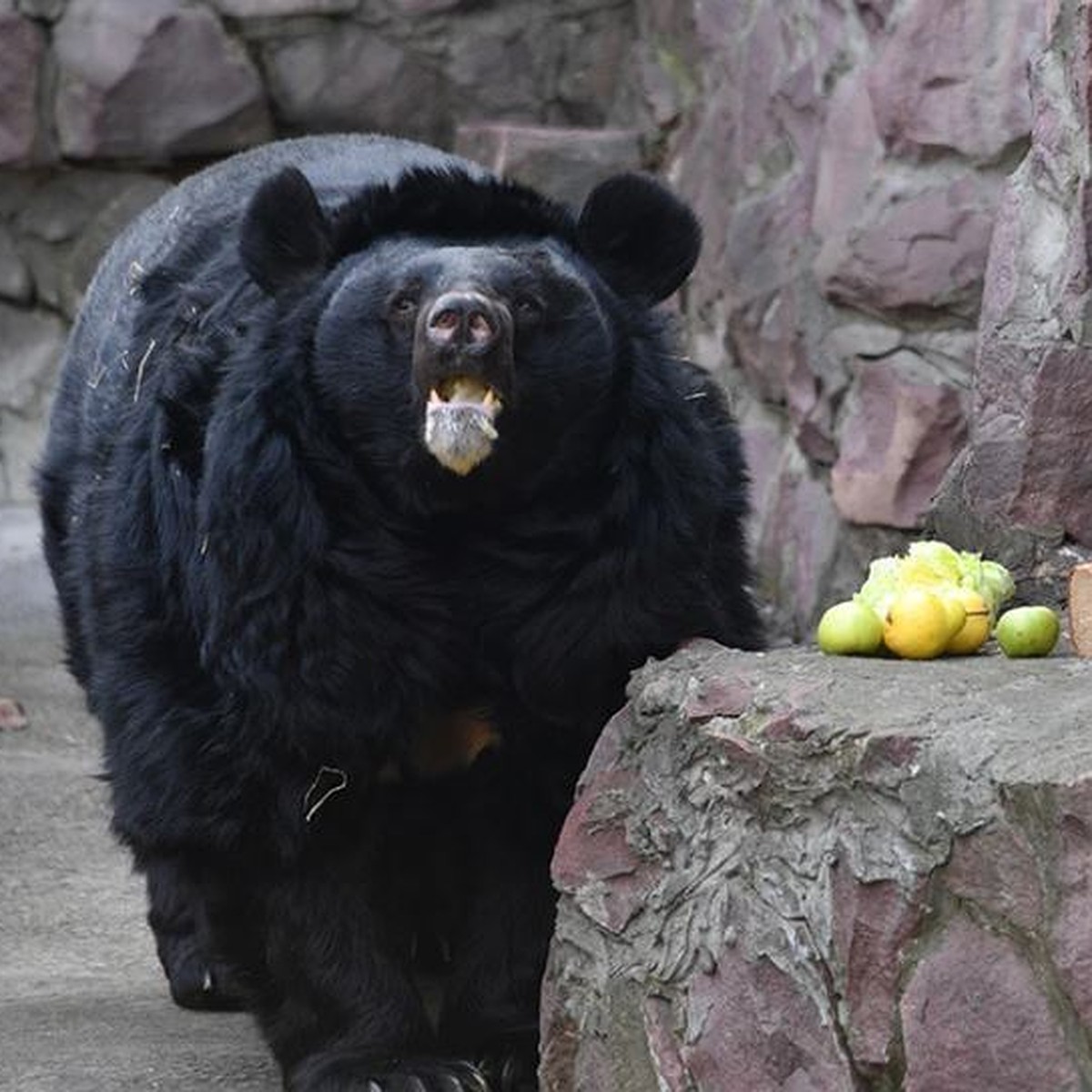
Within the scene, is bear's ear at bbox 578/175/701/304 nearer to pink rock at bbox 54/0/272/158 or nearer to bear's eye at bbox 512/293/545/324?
bear's eye at bbox 512/293/545/324

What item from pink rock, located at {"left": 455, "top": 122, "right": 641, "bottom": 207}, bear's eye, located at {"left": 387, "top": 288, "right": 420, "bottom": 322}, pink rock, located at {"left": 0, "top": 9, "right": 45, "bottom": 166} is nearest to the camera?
bear's eye, located at {"left": 387, "top": 288, "right": 420, "bottom": 322}

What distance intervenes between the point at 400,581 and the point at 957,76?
242cm

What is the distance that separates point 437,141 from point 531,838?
15.0 feet

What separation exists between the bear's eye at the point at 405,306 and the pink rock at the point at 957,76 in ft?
6.54

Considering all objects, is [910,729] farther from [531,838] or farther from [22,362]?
[22,362]

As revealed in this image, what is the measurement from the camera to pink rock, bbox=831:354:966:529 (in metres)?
5.92

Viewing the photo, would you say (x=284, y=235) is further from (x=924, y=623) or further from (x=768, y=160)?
(x=768, y=160)

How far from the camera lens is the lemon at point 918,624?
3.52m

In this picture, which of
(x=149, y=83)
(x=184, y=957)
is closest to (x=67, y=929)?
(x=184, y=957)

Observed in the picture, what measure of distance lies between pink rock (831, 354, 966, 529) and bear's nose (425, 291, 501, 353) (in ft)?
8.03

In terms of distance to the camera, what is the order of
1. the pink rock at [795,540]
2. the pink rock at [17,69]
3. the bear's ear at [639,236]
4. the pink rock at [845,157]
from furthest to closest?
the pink rock at [17,69]
the pink rock at [795,540]
the pink rock at [845,157]
the bear's ear at [639,236]

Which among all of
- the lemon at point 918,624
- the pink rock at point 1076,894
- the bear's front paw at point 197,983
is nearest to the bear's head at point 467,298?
the lemon at point 918,624

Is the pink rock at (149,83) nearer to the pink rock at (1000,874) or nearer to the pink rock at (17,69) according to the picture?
the pink rock at (17,69)

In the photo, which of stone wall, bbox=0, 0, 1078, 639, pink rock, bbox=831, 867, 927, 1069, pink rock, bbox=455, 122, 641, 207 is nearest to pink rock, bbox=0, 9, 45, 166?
stone wall, bbox=0, 0, 1078, 639
